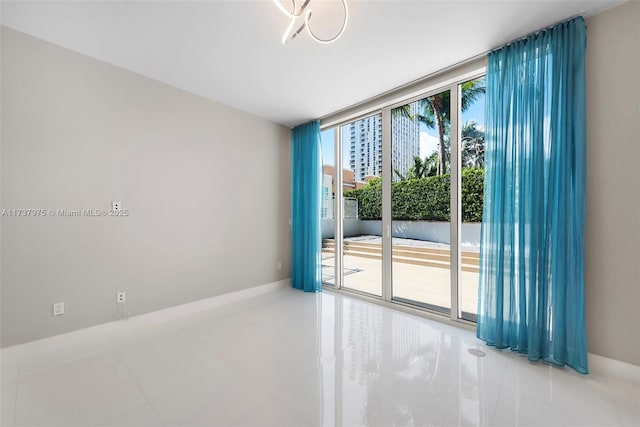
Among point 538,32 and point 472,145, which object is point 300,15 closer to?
point 538,32

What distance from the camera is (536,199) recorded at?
7.02ft

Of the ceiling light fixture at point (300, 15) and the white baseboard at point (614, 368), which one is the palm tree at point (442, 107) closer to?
the ceiling light fixture at point (300, 15)

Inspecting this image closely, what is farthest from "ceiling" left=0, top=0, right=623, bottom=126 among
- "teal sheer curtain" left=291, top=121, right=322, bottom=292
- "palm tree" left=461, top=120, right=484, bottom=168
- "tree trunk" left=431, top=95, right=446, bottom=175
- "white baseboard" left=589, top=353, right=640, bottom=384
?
"white baseboard" left=589, top=353, right=640, bottom=384

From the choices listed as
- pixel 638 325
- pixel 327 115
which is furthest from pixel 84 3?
pixel 638 325

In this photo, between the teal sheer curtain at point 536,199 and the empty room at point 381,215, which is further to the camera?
the teal sheer curtain at point 536,199

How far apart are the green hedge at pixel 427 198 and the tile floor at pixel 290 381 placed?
1276mm

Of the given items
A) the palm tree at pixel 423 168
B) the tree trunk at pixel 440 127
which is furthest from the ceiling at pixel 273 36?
the palm tree at pixel 423 168

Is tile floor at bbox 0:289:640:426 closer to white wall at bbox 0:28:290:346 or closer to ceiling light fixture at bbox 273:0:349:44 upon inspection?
white wall at bbox 0:28:290:346

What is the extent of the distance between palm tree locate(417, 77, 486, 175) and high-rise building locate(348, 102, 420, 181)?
0.44ft

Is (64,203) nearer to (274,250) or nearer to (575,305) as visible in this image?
(274,250)

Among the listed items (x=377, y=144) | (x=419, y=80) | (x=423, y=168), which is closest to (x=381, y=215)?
(x=423, y=168)

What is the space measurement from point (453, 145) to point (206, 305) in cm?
362

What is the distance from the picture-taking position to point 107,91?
2.66 meters

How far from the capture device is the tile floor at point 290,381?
1566 mm
